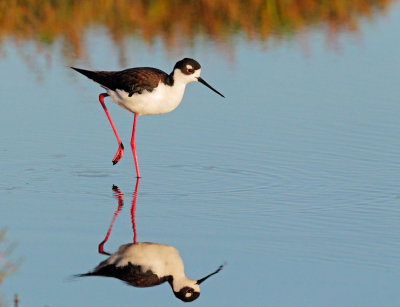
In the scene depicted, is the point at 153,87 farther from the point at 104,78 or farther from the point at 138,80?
the point at 104,78

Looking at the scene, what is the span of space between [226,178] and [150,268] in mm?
2256

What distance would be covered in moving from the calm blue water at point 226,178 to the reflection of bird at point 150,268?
2.9 inches

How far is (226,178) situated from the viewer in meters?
7.66

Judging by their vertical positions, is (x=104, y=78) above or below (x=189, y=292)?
above

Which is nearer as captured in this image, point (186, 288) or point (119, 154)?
point (186, 288)

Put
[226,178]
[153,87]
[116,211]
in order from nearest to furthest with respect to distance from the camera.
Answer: [116,211], [226,178], [153,87]

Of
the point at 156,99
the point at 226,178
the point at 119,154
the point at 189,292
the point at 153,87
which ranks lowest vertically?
the point at 189,292

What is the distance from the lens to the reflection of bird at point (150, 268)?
5.22 metres

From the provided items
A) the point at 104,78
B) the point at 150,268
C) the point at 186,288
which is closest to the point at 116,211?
the point at 150,268

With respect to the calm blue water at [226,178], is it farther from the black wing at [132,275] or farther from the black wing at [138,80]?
the black wing at [138,80]

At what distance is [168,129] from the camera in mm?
9281

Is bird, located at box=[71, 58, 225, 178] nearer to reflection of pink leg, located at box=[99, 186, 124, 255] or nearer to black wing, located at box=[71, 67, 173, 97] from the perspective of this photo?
black wing, located at box=[71, 67, 173, 97]

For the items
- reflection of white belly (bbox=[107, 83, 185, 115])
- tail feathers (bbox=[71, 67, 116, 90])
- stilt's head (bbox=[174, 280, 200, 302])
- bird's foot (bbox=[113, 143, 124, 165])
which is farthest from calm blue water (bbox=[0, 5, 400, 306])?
tail feathers (bbox=[71, 67, 116, 90])

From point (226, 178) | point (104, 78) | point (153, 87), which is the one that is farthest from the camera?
point (104, 78)
